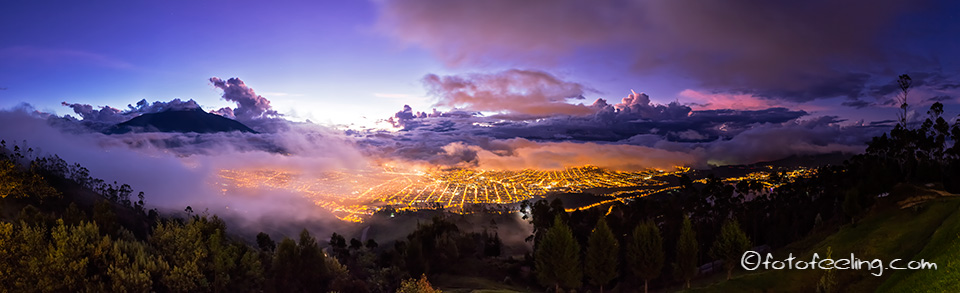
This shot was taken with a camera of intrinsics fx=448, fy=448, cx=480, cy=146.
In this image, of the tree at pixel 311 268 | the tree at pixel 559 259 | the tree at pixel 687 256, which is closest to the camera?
the tree at pixel 687 256

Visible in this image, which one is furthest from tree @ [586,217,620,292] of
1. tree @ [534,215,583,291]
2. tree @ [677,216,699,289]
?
tree @ [677,216,699,289]

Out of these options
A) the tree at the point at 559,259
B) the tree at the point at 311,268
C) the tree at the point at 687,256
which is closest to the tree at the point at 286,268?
the tree at the point at 311,268

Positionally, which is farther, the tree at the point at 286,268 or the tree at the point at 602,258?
the tree at the point at 286,268

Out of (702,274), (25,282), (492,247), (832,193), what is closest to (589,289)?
(702,274)

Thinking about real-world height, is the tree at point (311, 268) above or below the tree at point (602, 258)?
below

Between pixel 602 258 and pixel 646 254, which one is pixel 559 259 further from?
pixel 646 254

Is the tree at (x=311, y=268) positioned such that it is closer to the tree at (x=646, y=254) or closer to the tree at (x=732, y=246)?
the tree at (x=646, y=254)

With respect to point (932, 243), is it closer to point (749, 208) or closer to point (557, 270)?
point (557, 270)
